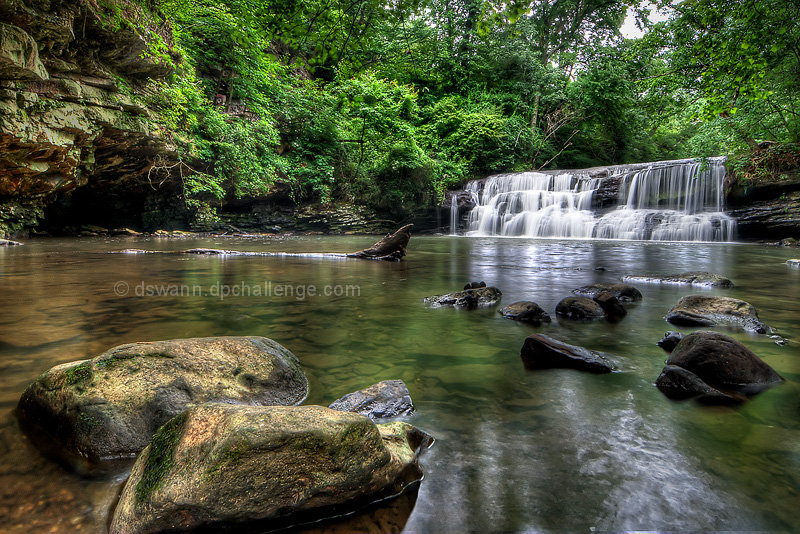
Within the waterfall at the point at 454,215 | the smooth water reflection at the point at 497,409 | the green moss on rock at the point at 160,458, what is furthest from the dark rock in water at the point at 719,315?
the waterfall at the point at 454,215

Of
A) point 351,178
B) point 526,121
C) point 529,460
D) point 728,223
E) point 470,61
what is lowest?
point 529,460

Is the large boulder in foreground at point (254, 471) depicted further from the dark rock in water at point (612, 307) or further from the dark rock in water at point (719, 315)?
the dark rock in water at point (719, 315)

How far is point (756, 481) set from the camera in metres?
1.44

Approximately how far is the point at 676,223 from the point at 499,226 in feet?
23.8

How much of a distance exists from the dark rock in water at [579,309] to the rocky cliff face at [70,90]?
914 centimetres

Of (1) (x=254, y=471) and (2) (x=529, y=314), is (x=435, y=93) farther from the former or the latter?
(1) (x=254, y=471)

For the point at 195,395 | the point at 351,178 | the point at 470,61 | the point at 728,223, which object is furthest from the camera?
the point at 470,61

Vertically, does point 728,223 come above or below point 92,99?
below

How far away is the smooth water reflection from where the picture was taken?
52.2 inches

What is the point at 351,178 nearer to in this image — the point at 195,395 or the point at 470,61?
the point at 470,61

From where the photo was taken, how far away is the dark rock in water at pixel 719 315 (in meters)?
3.38

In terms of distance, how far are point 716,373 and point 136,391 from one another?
295 cm

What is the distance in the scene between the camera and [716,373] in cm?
227

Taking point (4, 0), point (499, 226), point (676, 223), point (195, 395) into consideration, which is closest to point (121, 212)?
point (4, 0)
